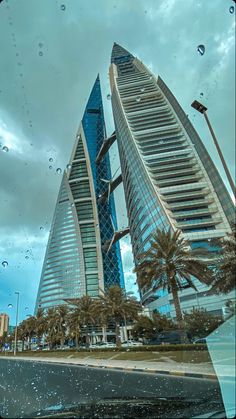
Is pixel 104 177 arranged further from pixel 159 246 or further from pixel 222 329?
pixel 222 329

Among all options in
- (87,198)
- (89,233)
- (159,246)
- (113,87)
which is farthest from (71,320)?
(113,87)

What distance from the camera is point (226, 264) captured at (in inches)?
146

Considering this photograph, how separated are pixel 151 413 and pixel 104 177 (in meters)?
111

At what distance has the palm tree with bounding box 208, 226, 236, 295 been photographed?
329 centimetres

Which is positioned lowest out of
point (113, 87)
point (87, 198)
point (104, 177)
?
point (87, 198)

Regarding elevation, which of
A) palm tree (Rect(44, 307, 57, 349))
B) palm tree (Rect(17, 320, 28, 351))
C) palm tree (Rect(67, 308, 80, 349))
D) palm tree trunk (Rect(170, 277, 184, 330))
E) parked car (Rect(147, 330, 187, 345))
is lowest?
parked car (Rect(147, 330, 187, 345))

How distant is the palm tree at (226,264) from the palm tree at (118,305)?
28541mm

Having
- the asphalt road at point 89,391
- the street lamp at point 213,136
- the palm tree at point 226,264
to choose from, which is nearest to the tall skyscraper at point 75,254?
the asphalt road at point 89,391

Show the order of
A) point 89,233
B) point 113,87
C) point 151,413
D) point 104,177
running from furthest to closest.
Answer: point 113,87, point 104,177, point 89,233, point 151,413

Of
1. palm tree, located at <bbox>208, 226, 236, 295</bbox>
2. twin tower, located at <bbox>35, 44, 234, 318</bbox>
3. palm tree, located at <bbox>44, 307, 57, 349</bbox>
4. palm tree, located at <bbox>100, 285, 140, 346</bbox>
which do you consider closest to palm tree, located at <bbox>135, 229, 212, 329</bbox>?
twin tower, located at <bbox>35, 44, 234, 318</bbox>

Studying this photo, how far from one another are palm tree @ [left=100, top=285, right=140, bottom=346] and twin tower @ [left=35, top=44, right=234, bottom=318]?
50.7 inches

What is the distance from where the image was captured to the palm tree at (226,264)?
3293 mm

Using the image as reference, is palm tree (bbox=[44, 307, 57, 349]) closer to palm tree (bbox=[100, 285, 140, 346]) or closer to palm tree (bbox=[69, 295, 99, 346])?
palm tree (bbox=[69, 295, 99, 346])

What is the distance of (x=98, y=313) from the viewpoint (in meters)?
33.5
